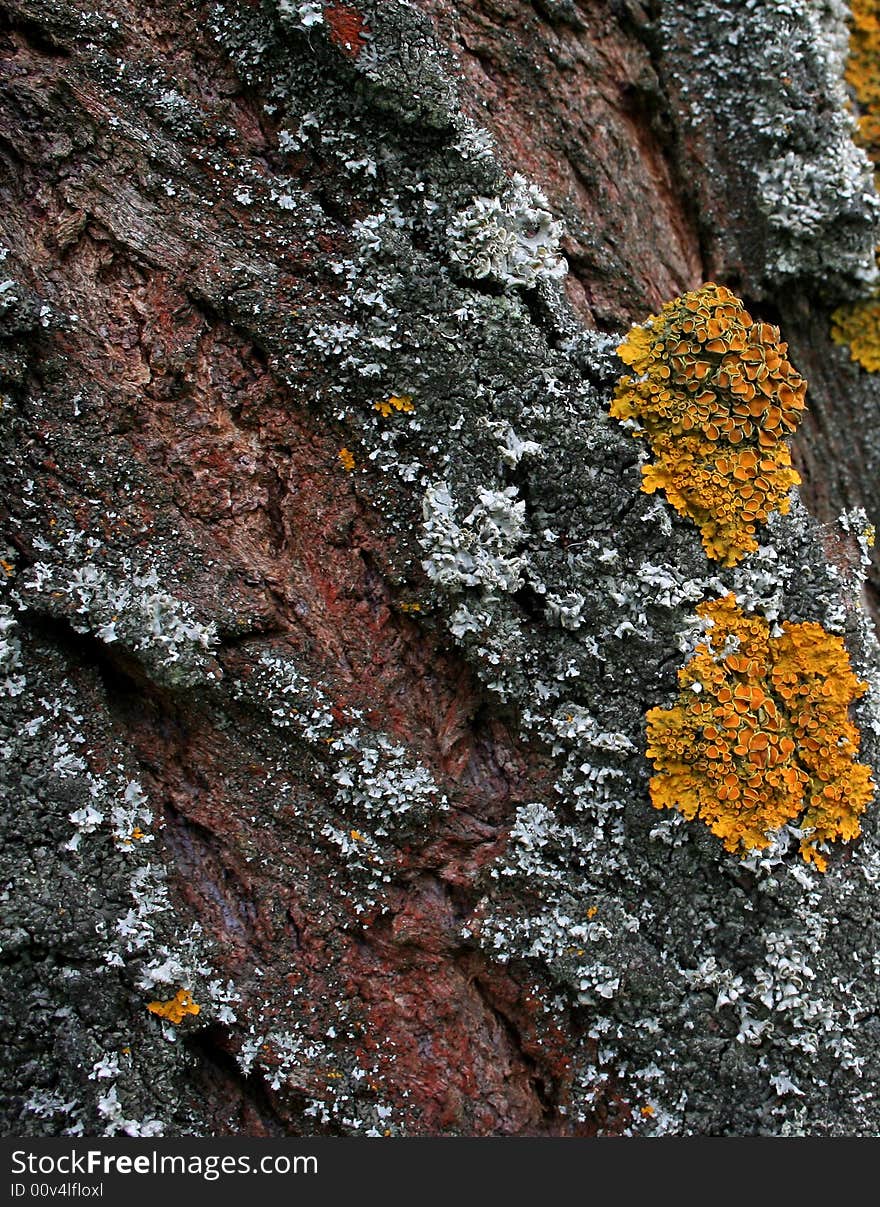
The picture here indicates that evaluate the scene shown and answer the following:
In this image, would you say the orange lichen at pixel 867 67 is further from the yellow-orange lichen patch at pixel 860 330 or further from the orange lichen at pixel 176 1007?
the orange lichen at pixel 176 1007

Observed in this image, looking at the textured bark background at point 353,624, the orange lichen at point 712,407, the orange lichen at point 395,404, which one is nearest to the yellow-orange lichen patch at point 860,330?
the orange lichen at point 712,407

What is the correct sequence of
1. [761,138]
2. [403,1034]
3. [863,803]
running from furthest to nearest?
1. [761,138]
2. [863,803]
3. [403,1034]

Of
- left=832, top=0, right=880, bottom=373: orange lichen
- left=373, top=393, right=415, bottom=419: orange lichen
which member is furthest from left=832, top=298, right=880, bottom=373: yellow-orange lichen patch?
left=373, top=393, right=415, bottom=419: orange lichen

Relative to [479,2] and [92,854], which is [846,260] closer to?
[479,2]

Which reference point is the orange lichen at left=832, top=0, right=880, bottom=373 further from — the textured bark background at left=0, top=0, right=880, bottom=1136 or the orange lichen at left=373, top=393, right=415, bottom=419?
the orange lichen at left=373, top=393, right=415, bottom=419

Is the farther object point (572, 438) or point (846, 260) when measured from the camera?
point (846, 260)

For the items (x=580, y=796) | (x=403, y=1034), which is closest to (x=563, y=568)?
(x=580, y=796)
